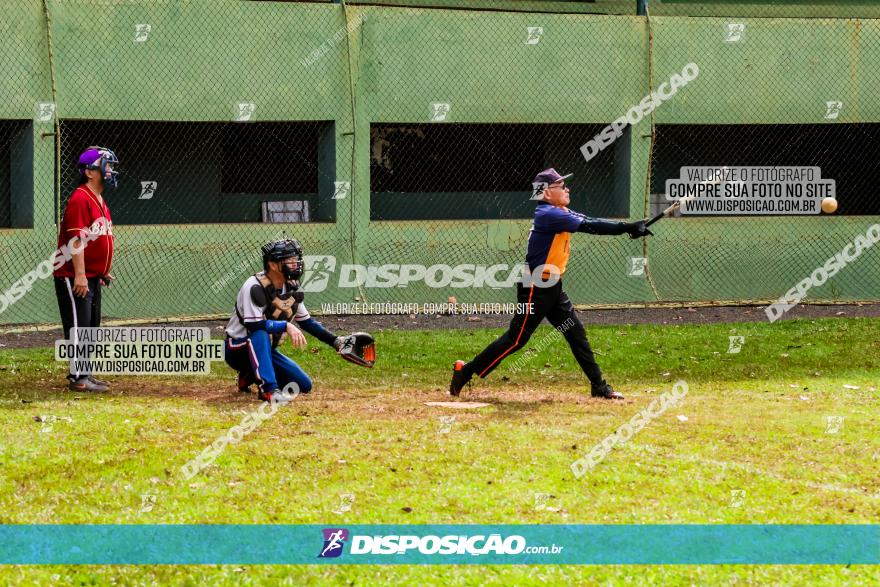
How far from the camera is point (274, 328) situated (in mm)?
10688

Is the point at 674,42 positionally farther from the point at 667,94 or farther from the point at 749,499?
the point at 749,499

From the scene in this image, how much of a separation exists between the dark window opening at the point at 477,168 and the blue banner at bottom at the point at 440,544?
1401 centimetres

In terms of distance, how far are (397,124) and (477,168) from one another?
9.20 ft

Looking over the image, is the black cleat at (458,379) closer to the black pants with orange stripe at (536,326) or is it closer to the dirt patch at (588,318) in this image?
the black pants with orange stripe at (536,326)

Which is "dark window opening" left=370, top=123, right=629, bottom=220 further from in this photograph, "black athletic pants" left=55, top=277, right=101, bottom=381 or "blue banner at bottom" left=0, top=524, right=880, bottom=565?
"blue banner at bottom" left=0, top=524, right=880, bottom=565

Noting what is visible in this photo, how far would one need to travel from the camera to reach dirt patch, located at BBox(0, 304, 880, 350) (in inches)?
648

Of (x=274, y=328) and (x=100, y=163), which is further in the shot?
(x=100, y=163)

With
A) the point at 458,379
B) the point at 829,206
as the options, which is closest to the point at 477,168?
the point at 829,206

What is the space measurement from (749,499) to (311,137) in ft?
45.2

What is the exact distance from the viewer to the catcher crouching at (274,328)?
35.0 feet

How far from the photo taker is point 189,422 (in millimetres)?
9891

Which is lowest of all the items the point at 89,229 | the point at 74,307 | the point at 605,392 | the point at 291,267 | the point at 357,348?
the point at 605,392

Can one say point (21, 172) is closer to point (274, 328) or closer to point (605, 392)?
point (274, 328)

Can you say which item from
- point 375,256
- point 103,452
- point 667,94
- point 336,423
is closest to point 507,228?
point 375,256
